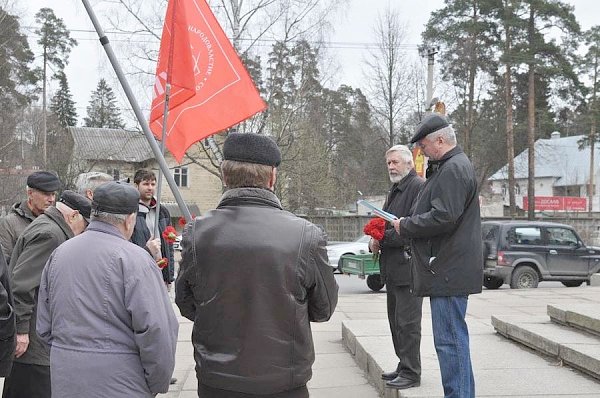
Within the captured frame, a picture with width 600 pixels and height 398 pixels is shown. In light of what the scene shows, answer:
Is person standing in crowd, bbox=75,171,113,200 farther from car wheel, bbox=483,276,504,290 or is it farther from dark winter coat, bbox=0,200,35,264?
car wheel, bbox=483,276,504,290

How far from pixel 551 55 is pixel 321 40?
47.2 ft

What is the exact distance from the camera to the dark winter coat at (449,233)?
4.11 metres

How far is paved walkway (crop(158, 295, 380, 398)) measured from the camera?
19.9 ft

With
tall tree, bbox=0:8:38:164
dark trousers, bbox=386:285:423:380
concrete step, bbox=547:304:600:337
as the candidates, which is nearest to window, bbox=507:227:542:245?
concrete step, bbox=547:304:600:337

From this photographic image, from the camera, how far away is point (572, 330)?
6762mm

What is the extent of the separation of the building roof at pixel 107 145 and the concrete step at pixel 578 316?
42.2 meters

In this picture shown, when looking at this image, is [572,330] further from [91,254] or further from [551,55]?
[551,55]

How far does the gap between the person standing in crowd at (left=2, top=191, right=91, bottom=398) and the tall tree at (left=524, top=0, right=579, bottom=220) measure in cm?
3162

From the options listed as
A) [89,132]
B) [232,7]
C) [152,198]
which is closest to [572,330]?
[152,198]

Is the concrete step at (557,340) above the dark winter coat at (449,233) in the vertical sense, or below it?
below

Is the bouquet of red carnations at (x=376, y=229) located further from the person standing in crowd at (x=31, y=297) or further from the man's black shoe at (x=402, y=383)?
the person standing in crowd at (x=31, y=297)

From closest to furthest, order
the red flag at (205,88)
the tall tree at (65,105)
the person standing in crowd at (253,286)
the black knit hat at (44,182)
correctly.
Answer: the person standing in crowd at (253,286) → the black knit hat at (44,182) → the red flag at (205,88) → the tall tree at (65,105)

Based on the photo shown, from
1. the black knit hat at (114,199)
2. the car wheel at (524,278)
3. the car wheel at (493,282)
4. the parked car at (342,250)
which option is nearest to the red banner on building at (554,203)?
the parked car at (342,250)

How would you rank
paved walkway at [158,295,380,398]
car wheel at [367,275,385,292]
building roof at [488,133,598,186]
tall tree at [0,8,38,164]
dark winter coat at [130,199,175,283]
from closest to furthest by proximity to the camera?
dark winter coat at [130,199,175,283] < paved walkway at [158,295,380,398] < car wheel at [367,275,385,292] < tall tree at [0,8,38,164] < building roof at [488,133,598,186]
